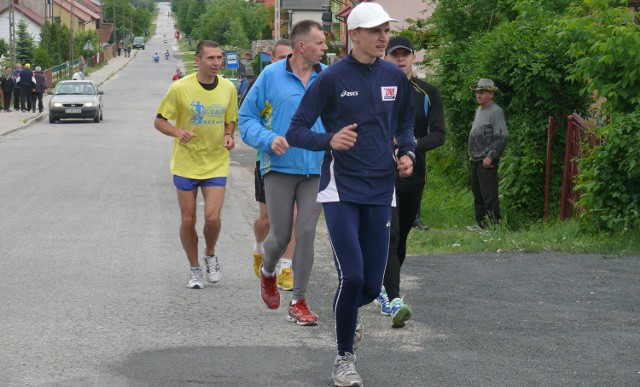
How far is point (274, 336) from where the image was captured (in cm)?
730

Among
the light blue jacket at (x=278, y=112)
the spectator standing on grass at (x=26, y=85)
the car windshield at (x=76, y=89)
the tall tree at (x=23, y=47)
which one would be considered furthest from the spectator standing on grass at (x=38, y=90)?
the light blue jacket at (x=278, y=112)

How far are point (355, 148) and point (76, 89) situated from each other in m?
35.8

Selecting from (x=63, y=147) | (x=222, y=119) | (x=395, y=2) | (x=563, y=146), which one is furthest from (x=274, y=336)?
(x=395, y=2)

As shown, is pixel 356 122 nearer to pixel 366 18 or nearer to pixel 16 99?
pixel 366 18

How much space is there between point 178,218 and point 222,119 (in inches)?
200

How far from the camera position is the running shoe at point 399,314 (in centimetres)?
742

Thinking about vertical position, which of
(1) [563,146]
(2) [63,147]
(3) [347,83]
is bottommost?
(2) [63,147]

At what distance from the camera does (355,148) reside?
614cm

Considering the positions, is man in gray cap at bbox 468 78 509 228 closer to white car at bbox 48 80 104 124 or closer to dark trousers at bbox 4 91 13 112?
white car at bbox 48 80 104 124

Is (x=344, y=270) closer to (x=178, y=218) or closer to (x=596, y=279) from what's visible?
(x=596, y=279)

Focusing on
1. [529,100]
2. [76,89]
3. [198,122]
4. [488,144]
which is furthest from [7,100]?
[198,122]

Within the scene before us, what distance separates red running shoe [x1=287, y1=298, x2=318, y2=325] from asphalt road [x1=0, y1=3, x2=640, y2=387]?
109mm

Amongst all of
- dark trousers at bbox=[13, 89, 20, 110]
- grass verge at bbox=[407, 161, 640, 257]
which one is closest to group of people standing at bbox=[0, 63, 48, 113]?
dark trousers at bbox=[13, 89, 20, 110]

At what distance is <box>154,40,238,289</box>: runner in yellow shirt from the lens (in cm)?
906
